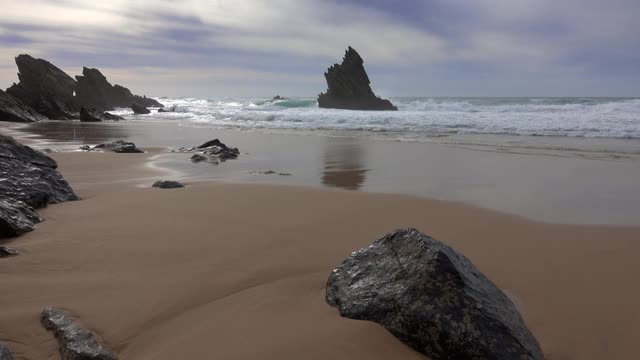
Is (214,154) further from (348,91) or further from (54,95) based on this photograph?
(348,91)

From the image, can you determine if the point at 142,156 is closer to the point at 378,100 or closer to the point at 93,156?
the point at 93,156

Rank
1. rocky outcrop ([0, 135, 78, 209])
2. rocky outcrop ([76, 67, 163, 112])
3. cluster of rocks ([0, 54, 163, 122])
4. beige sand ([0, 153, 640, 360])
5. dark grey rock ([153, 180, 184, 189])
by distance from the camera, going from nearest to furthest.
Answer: beige sand ([0, 153, 640, 360]), rocky outcrop ([0, 135, 78, 209]), dark grey rock ([153, 180, 184, 189]), cluster of rocks ([0, 54, 163, 122]), rocky outcrop ([76, 67, 163, 112])

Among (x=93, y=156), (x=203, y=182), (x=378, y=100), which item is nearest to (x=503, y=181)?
(x=203, y=182)

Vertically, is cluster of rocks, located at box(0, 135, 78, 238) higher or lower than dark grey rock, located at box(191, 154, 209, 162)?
higher

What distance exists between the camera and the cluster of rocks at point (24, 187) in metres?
4.15

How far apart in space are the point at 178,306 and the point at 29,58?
45516 mm

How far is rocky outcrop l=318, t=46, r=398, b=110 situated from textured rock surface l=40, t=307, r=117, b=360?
58.1 metres

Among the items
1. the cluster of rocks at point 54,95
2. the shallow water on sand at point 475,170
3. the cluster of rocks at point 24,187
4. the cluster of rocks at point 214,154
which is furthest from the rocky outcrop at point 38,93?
the cluster of rocks at point 24,187

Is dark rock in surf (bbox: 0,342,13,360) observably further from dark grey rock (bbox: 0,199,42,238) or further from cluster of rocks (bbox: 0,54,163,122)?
cluster of rocks (bbox: 0,54,163,122)

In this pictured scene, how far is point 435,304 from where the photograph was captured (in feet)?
8.20

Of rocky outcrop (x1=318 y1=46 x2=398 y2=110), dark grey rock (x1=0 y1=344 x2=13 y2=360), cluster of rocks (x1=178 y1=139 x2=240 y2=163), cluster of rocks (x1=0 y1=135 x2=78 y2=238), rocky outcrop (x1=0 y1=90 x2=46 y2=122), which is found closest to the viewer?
dark grey rock (x1=0 y1=344 x2=13 y2=360)

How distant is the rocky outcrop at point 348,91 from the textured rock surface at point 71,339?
2288 inches

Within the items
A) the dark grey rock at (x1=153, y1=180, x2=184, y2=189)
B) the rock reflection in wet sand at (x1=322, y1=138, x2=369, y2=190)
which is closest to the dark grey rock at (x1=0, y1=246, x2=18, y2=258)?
the dark grey rock at (x1=153, y1=180, x2=184, y2=189)

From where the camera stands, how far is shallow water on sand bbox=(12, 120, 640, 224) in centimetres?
629
